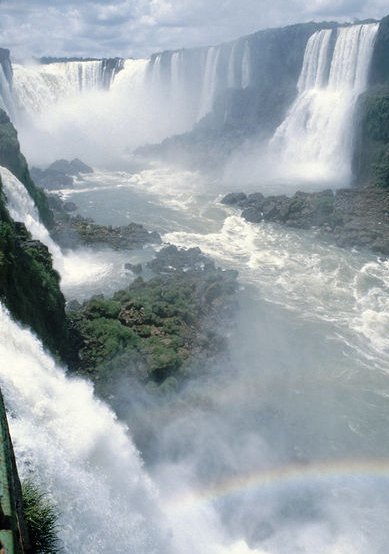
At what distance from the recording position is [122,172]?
4700cm

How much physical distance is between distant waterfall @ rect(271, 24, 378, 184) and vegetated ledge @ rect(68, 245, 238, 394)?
21663 mm

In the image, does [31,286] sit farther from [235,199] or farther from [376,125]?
[376,125]

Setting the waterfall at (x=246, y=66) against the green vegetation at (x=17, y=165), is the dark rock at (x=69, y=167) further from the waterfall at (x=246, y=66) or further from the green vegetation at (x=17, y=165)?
the waterfall at (x=246, y=66)

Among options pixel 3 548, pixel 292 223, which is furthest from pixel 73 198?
pixel 3 548

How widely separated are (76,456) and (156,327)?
28.6ft

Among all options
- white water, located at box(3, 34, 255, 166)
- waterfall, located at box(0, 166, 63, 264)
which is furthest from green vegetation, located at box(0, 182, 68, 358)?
white water, located at box(3, 34, 255, 166)

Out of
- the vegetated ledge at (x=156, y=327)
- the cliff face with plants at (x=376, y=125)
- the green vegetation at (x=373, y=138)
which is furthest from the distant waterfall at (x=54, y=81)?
the vegetated ledge at (x=156, y=327)

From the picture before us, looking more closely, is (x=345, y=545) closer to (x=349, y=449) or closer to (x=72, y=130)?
(x=349, y=449)

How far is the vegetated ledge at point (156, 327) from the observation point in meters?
15.7

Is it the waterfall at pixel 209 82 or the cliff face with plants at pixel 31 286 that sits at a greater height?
the waterfall at pixel 209 82

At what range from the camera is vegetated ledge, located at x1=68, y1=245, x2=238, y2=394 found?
15.7m

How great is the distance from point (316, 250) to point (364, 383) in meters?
11.6

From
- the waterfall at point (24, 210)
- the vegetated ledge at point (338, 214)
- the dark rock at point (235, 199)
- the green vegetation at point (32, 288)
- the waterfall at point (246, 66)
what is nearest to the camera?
the green vegetation at point (32, 288)

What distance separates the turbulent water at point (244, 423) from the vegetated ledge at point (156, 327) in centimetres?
66
